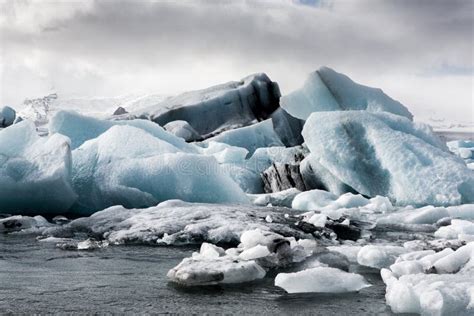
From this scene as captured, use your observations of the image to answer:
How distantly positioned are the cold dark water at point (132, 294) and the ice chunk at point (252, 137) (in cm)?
1626

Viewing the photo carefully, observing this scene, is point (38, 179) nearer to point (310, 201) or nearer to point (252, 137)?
point (310, 201)

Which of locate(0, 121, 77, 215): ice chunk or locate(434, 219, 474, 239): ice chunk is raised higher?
locate(0, 121, 77, 215): ice chunk

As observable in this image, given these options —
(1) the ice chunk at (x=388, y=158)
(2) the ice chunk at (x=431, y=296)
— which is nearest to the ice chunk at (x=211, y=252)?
(2) the ice chunk at (x=431, y=296)

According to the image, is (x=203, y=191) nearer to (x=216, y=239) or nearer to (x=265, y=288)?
(x=216, y=239)

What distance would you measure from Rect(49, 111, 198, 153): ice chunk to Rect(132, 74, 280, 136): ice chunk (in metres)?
10.5

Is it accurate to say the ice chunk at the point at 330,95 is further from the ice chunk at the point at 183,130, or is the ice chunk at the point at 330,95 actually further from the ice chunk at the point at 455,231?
the ice chunk at the point at 455,231

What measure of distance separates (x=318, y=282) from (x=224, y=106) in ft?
68.5

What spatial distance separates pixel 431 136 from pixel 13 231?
932 centimetres

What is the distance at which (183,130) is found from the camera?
76.4ft

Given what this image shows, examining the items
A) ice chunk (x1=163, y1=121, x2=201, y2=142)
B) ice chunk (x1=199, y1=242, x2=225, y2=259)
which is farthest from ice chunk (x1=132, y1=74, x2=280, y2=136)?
ice chunk (x1=199, y1=242, x2=225, y2=259)

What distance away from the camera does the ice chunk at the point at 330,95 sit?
16.0m

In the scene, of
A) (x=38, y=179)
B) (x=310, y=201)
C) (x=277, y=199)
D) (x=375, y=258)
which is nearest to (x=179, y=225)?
(x=375, y=258)

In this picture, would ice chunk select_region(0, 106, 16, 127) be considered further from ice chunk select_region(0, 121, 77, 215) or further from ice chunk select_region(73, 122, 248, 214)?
ice chunk select_region(0, 121, 77, 215)

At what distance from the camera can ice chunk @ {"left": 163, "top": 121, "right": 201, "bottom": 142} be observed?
2325 centimetres
